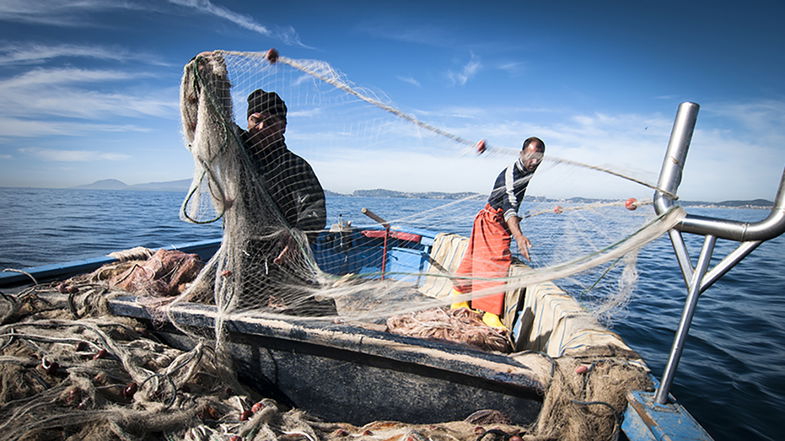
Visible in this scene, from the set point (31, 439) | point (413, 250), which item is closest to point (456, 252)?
point (413, 250)

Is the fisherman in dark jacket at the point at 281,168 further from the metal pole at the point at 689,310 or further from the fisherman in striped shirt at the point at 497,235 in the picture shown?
the metal pole at the point at 689,310

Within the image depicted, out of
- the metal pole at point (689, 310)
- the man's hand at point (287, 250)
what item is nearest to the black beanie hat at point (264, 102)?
the man's hand at point (287, 250)

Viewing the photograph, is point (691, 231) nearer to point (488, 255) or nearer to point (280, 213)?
point (488, 255)

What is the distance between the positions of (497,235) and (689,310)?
2.43m

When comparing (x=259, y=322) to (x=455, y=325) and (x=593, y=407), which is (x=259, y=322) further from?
(x=593, y=407)

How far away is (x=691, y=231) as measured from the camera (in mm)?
1799

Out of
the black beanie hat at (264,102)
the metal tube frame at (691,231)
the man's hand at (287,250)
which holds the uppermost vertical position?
the black beanie hat at (264,102)

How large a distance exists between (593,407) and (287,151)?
9.09ft

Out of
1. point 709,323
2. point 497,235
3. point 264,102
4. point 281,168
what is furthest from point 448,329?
point 709,323

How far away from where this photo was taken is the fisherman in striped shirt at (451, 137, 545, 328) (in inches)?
151

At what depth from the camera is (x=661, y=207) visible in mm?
1859

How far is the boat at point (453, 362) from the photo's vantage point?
174 cm

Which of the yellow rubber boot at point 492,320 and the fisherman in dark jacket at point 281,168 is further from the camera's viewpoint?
the yellow rubber boot at point 492,320

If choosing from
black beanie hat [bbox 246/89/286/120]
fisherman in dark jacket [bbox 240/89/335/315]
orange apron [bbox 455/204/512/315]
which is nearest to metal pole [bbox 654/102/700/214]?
orange apron [bbox 455/204/512/315]
